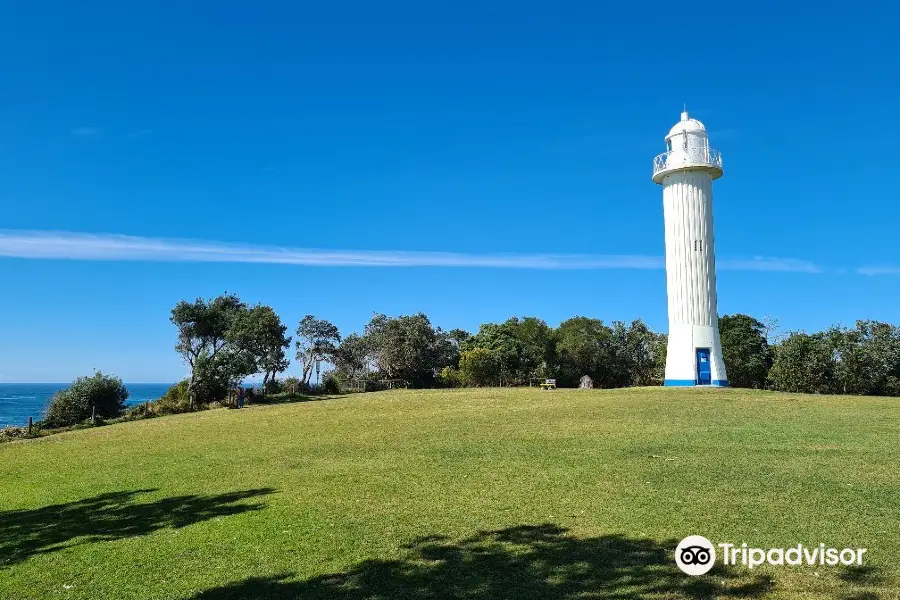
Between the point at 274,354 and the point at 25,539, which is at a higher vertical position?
the point at 274,354

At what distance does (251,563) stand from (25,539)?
431 centimetres

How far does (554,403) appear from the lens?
24703 millimetres

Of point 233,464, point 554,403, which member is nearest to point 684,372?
point 554,403

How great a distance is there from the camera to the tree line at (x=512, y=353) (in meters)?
40.3

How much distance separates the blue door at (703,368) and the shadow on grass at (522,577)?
86.1 feet

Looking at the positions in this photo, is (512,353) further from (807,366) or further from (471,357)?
(807,366)

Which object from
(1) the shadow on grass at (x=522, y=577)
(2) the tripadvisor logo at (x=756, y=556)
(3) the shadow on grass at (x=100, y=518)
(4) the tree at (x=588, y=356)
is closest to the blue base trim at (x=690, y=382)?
(4) the tree at (x=588, y=356)

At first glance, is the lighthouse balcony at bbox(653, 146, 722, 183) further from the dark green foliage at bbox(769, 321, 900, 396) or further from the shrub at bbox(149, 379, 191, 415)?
the shrub at bbox(149, 379, 191, 415)

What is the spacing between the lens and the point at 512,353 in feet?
161

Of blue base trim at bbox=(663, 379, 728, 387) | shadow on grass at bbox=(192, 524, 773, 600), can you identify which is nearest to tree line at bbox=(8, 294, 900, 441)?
blue base trim at bbox=(663, 379, 728, 387)

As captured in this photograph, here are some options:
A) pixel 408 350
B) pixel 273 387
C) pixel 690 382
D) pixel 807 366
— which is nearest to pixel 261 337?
pixel 273 387

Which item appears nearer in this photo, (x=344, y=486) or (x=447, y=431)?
(x=344, y=486)

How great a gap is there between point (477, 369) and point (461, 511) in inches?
1424

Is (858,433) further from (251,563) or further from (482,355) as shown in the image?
(482,355)
